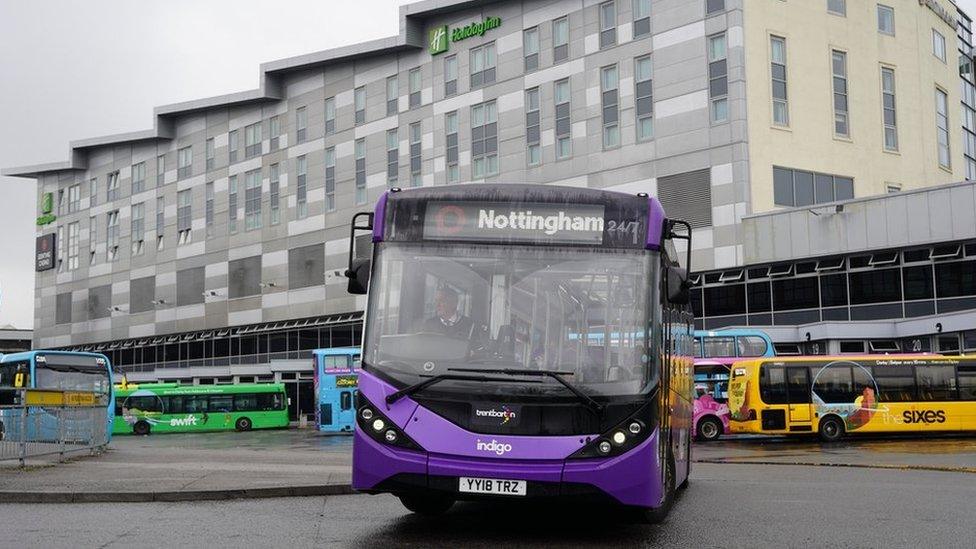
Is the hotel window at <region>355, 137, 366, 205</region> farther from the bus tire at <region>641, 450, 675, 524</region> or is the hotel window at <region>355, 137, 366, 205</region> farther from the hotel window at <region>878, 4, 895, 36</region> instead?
the bus tire at <region>641, 450, 675, 524</region>

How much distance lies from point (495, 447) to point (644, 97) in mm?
39415

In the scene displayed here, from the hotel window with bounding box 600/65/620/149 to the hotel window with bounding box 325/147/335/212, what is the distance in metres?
18.0

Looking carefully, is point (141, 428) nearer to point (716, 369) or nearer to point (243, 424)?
point (243, 424)

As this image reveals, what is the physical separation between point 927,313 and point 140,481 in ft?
108

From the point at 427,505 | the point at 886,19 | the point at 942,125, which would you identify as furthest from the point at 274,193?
the point at 427,505

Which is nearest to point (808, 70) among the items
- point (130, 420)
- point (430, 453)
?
point (130, 420)

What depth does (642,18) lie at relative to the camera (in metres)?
47.5

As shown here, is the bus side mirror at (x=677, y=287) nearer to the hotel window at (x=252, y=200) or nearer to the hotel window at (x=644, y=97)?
the hotel window at (x=644, y=97)

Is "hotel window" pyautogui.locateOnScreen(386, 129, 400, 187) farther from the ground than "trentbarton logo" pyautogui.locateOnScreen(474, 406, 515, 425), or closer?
farther from the ground

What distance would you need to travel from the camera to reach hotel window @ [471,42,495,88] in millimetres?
53812

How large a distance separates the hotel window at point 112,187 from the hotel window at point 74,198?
3737 millimetres

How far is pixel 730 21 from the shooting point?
44.2 meters

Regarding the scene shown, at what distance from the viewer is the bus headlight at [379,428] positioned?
9.51m

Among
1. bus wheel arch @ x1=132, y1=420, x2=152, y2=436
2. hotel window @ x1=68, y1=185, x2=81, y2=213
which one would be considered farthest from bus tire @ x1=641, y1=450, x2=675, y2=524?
hotel window @ x1=68, y1=185, x2=81, y2=213
